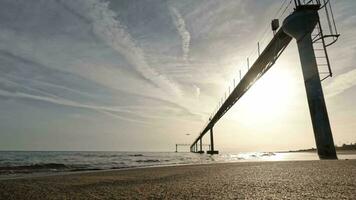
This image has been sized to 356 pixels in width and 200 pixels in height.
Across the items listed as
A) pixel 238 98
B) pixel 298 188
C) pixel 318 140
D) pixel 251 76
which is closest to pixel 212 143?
pixel 238 98

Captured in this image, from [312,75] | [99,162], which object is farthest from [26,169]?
[312,75]

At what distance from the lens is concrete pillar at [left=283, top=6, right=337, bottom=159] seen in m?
17.6

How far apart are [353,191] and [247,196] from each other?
205 centimetres

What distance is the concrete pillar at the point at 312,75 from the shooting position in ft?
57.6

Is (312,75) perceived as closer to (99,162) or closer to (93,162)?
(99,162)

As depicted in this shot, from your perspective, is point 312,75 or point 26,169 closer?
point 312,75

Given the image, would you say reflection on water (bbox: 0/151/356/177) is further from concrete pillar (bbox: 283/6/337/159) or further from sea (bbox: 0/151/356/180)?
concrete pillar (bbox: 283/6/337/159)

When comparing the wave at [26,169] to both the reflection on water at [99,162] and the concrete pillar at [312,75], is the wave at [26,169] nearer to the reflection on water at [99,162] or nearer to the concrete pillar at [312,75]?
the reflection on water at [99,162]

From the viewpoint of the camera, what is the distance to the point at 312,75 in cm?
1844

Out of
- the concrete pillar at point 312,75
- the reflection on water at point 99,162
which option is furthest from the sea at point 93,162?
the concrete pillar at point 312,75

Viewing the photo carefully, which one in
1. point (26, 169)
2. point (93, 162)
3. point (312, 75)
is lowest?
point (26, 169)

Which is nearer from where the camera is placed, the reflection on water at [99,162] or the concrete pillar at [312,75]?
the concrete pillar at [312,75]

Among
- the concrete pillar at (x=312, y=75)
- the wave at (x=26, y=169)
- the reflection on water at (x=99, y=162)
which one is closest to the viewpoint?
the concrete pillar at (x=312, y=75)

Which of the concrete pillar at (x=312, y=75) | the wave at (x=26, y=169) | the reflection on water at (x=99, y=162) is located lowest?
the wave at (x=26, y=169)
